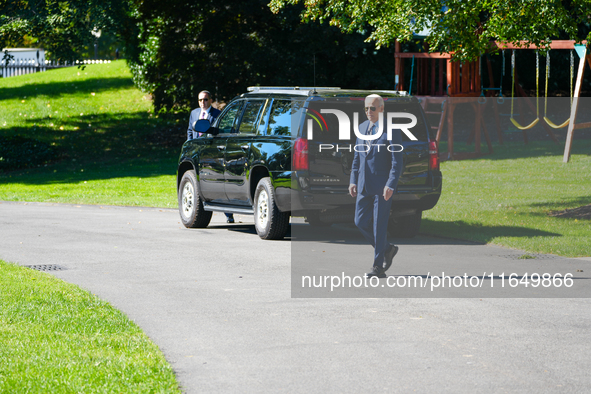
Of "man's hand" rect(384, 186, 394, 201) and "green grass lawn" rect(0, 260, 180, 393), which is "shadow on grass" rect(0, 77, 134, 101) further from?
"green grass lawn" rect(0, 260, 180, 393)

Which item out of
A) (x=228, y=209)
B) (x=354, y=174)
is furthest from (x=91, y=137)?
(x=354, y=174)

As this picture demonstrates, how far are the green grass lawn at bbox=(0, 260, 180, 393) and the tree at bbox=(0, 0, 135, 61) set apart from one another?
1948cm

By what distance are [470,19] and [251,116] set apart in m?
3.89

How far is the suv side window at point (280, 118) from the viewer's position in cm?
1173

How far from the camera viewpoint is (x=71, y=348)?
19.6 ft

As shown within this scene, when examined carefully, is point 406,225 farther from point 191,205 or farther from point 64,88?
point 64,88

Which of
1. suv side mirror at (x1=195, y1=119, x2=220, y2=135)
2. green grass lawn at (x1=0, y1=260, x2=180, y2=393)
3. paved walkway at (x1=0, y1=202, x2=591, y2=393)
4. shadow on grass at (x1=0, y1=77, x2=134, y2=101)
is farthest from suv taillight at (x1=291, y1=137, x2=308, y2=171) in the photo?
shadow on grass at (x1=0, y1=77, x2=134, y2=101)

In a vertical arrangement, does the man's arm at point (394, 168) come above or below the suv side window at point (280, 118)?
below

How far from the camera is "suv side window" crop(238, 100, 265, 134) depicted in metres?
12.5

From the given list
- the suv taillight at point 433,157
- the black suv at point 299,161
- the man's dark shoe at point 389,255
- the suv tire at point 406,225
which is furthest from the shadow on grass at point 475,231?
the man's dark shoe at point 389,255

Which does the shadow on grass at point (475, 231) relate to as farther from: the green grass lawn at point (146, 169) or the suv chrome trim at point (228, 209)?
the suv chrome trim at point (228, 209)

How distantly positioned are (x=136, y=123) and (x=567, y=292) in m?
28.1

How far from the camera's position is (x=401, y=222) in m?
12.2

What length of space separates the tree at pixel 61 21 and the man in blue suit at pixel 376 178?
19079 millimetres
